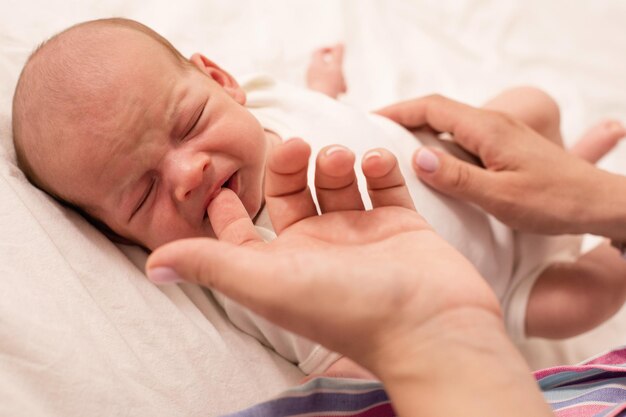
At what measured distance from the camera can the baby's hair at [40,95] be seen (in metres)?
0.92

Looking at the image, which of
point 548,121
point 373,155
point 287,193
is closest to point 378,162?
point 373,155

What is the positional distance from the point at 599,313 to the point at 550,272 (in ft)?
0.40

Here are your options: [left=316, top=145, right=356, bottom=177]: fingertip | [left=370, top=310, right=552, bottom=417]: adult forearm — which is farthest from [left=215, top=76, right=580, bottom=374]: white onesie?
[left=370, top=310, right=552, bottom=417]: adult forearm

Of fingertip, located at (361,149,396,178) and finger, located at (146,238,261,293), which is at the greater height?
fingertip, located at (361,149,396,178)

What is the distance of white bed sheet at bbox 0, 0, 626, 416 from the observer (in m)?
0.79

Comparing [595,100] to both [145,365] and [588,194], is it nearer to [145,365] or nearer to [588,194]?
[588,194]

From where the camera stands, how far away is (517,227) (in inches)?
45.3

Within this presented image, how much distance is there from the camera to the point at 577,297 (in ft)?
3.87

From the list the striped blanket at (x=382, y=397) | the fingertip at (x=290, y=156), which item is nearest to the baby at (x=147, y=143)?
the striped blanket at (x=382, y=397)

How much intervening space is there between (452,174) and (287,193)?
429 millimetres

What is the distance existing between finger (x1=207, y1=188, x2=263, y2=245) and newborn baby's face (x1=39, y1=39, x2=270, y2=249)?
0.04 metres

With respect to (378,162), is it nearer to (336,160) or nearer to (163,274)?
(336,160)

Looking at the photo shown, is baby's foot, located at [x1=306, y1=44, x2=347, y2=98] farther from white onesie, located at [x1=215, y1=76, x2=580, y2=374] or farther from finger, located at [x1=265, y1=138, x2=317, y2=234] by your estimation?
finger, located at [x1=265, y1=138, x2=317, y2=234]

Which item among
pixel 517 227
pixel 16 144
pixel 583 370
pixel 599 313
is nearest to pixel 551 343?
pixel 599 313
